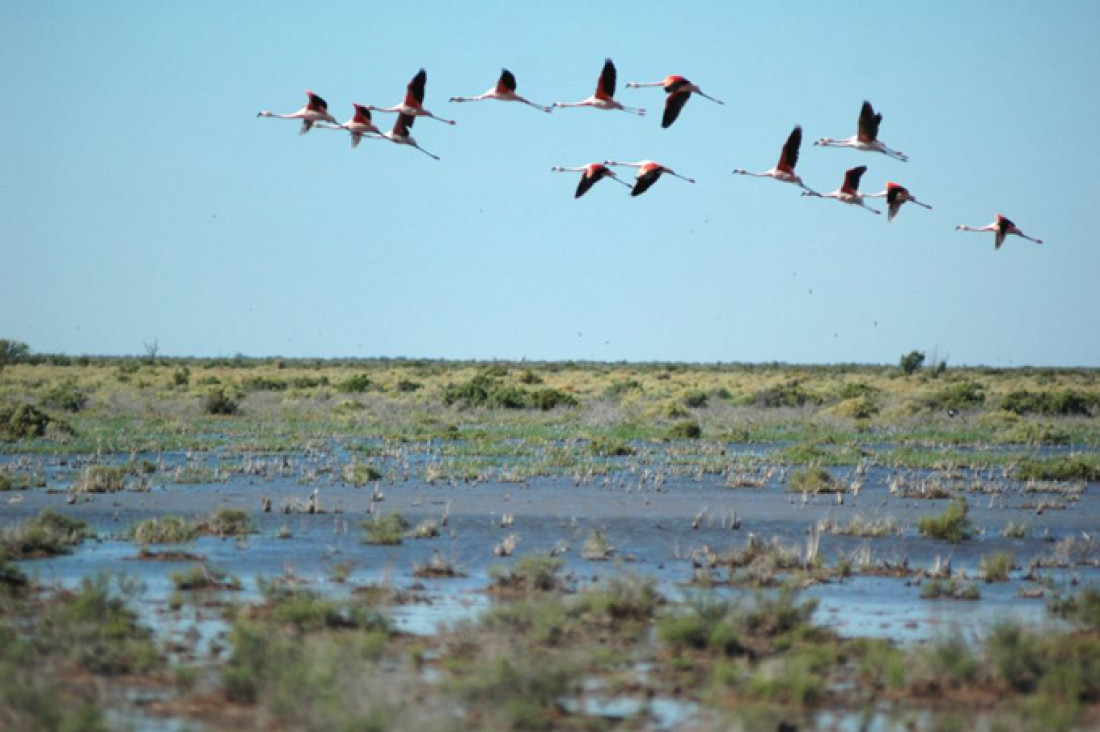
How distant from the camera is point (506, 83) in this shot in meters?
A: 23.0

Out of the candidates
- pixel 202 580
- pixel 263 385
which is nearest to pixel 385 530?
pixel 202 580

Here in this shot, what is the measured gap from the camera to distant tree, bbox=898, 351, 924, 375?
9738 cm

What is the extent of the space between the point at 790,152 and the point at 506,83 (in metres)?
4.39

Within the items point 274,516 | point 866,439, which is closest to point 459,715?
point 274,516

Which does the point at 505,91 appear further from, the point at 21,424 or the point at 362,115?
the point at 21,424

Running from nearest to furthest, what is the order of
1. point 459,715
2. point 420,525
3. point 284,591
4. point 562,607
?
1. point 459,715
2. point 562,607
3. point 284,591
4. point 420,525

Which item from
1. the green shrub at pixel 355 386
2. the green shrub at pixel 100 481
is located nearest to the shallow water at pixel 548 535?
the green shrub at pixel 100 481

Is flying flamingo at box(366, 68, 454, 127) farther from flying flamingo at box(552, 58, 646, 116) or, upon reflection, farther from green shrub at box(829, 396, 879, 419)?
green shrub at box(829, 396, 879, 419)

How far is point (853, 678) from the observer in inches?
493

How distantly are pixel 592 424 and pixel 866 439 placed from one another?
8623 mm

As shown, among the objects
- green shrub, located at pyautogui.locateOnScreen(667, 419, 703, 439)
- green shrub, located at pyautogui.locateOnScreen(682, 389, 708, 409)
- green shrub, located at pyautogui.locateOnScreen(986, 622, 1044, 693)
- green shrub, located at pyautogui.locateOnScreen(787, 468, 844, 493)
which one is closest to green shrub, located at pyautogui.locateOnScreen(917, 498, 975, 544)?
green shrub, located at pyautogui.locateOnScreen(787, 468, 844, 493)

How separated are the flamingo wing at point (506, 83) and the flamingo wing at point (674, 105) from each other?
7.93 feet

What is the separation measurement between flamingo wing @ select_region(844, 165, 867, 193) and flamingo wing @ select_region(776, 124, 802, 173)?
1.05 m

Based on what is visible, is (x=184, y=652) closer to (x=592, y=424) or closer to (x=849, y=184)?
(x=849, y=184)
